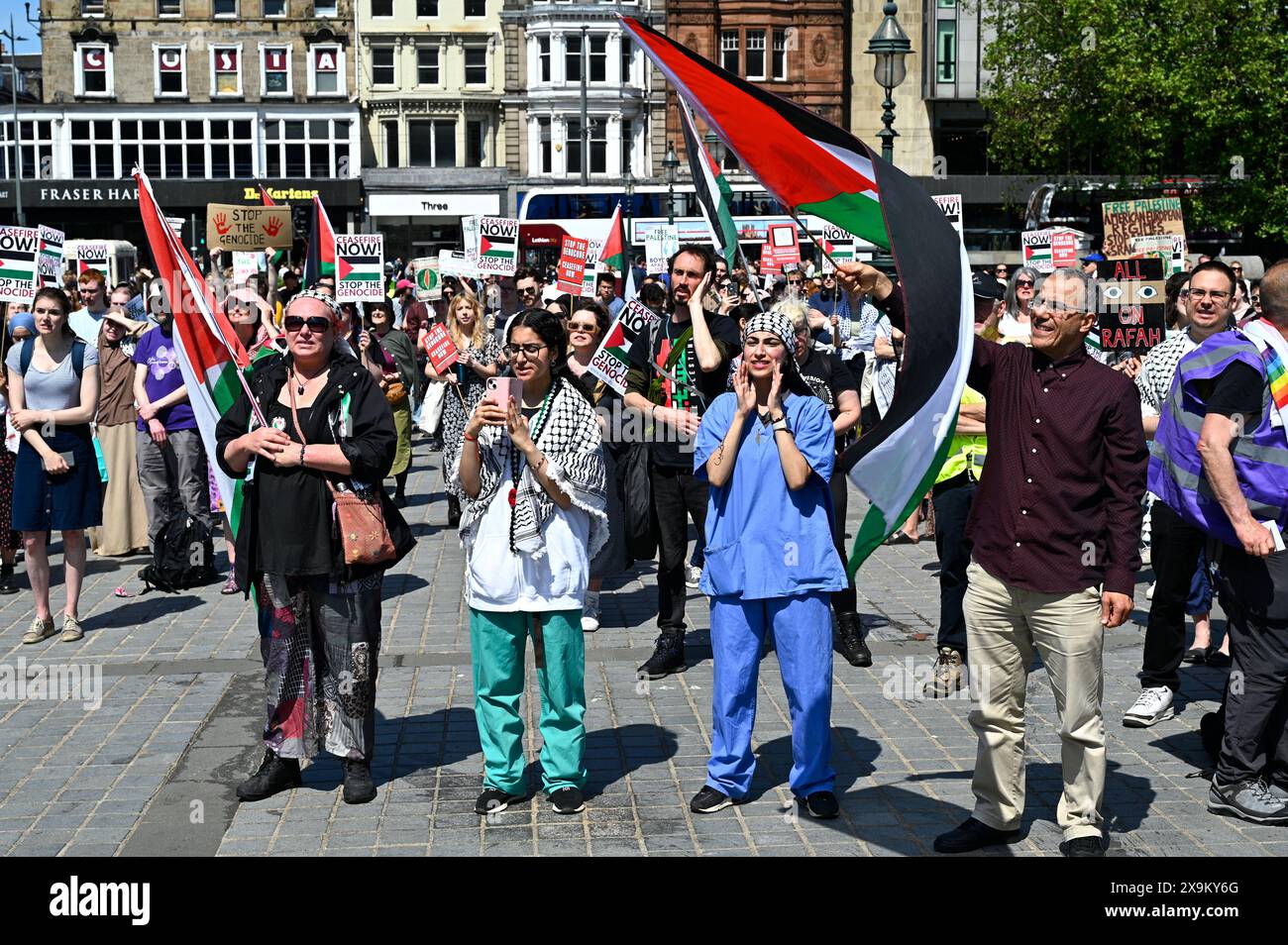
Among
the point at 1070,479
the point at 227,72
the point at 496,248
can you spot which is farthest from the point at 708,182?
the point at 227,72

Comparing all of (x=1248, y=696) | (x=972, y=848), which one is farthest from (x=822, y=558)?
(x=1248, y=696)

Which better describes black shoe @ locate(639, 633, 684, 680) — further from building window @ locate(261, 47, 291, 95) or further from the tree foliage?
building window @ locate(261, 47, 291, 95)

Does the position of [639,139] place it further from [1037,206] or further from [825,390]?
[825,390]

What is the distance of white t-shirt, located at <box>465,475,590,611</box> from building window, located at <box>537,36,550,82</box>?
54554 millimetres

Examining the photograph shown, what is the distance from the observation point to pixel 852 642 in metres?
8.52

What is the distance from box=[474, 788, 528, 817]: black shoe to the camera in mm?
5969

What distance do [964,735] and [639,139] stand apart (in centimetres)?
5292

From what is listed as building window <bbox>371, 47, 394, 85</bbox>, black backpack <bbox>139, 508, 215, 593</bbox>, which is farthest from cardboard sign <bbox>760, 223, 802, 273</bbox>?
building window <bbox>371, 47, 394, 85</bbox>

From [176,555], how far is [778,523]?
20.1 feet

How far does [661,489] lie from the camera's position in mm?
8531

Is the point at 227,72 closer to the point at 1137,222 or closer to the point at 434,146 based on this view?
the point at 434,146

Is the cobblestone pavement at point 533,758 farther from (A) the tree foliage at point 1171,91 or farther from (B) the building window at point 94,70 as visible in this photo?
(B) the building window at point 94,70

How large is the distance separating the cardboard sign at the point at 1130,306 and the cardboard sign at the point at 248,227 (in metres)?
12.6

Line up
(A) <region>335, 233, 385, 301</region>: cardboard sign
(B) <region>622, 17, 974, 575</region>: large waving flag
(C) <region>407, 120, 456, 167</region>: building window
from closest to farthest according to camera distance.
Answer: (B) <region>622, 17, 974, 575</region>: large waving flag < (A) <region>335, 233, 385, 301</region>: cardboard sign < (C) <region>407, 120, 456, 167</region>: building window
